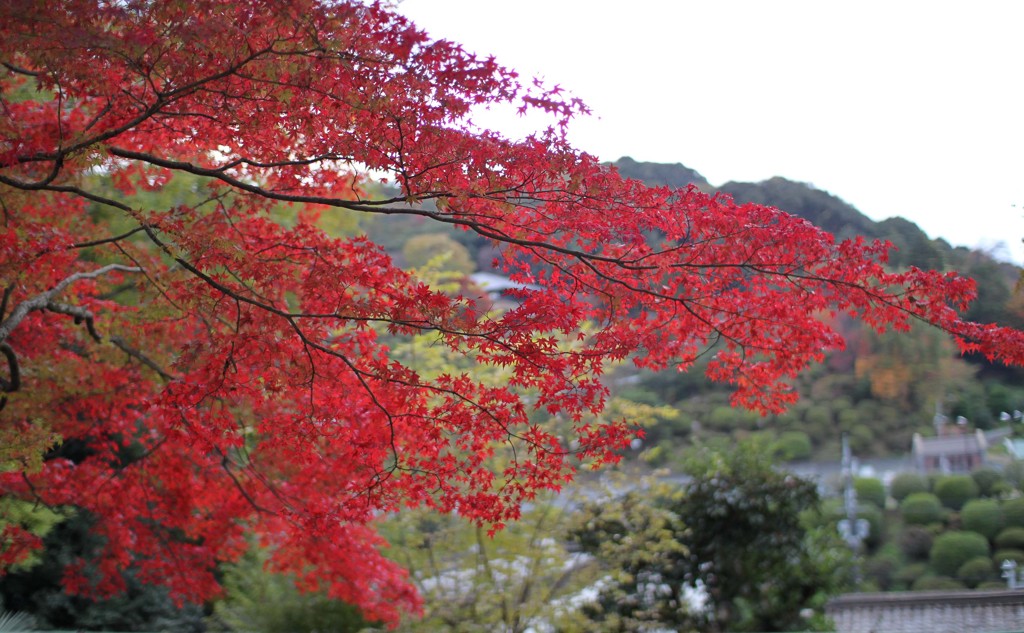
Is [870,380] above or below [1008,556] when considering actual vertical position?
above

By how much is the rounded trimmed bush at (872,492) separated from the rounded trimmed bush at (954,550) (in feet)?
3.89

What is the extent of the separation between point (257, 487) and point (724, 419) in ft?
34.0

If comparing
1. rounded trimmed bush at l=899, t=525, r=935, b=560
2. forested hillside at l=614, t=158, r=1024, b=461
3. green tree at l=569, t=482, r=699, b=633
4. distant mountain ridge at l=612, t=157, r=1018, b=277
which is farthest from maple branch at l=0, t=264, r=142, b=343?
rounded trimmed bush at l=899, t=525, r=935, b=560

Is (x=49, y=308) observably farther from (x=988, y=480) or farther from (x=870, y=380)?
(x=988, y=480)

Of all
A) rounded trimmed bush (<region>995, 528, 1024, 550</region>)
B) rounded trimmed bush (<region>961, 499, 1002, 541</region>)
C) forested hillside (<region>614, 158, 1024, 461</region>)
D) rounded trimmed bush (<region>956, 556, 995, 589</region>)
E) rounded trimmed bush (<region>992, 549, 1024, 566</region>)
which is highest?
forested hillside (<region>614, 158, 1024, 461</region>)

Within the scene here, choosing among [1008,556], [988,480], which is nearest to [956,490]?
[988,480]

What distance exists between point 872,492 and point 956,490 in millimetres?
1195

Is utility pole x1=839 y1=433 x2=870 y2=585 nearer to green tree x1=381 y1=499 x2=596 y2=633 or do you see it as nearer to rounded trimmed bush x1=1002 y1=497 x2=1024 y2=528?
rounded trimmed bush x1=1002 y1=497 x2=1024 y2=528

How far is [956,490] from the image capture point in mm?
11383

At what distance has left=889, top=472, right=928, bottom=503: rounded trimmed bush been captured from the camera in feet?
39.1

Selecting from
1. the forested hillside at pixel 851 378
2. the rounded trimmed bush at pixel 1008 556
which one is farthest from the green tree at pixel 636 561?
the rounded trimmed bush at pixel 1008 556

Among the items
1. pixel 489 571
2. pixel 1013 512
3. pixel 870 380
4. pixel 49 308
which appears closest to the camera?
pixel 49 308

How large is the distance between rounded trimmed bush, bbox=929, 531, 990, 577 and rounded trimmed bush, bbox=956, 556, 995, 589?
0.10 meters

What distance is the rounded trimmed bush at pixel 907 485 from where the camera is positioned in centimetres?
1191
